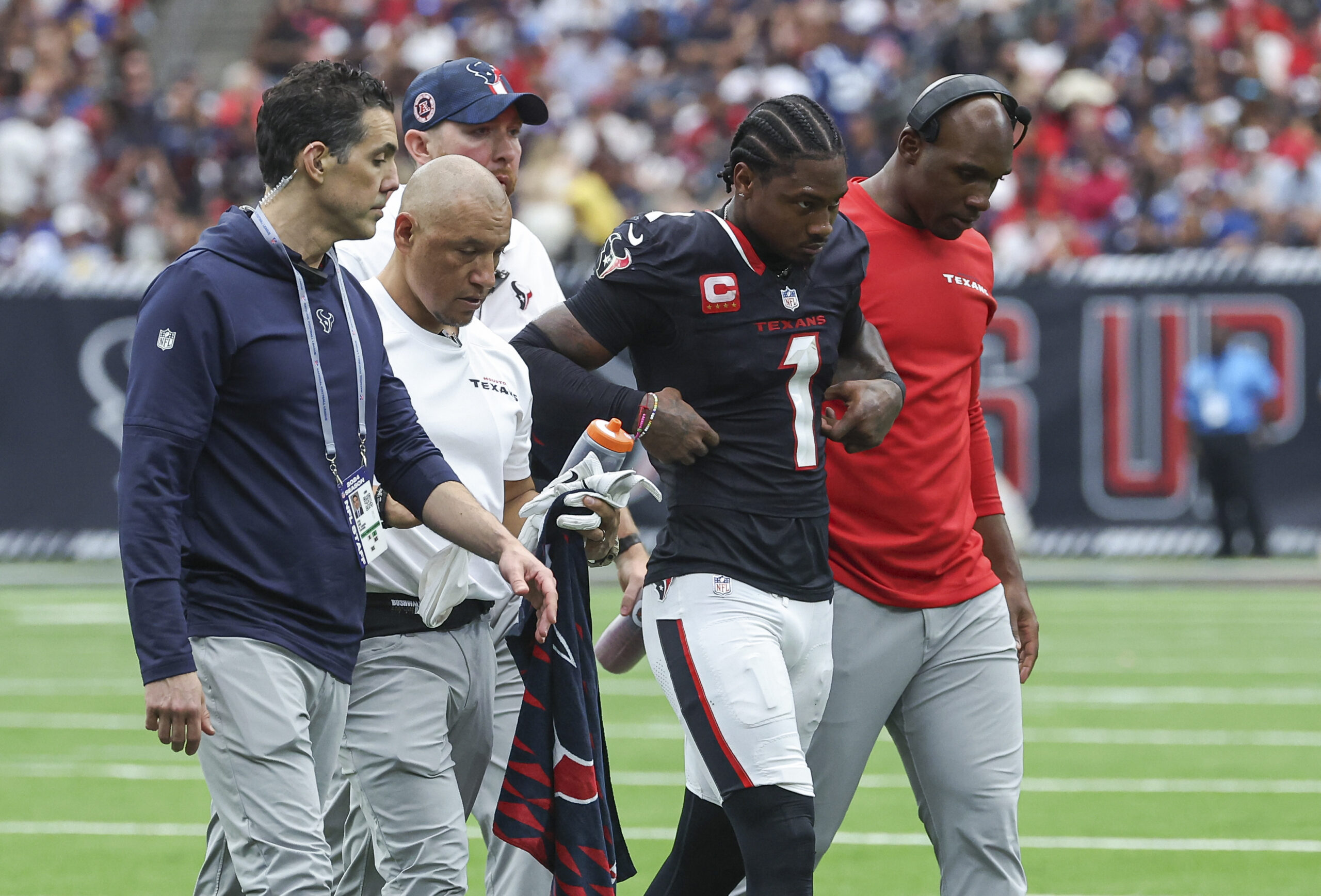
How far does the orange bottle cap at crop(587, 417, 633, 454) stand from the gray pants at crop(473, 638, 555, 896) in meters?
0.74

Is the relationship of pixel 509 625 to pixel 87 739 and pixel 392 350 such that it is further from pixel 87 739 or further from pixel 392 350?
pixel 87 739

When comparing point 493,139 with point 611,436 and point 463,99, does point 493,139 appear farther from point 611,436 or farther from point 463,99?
point 611,436

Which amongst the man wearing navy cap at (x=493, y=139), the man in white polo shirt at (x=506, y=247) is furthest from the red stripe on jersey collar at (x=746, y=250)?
the man wearing navy cap at (x=493, y=139)

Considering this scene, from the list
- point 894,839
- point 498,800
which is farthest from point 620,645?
point 894,839

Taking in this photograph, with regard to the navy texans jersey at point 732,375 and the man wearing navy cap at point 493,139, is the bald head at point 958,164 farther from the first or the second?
the man wearing navy cap at point 493,139

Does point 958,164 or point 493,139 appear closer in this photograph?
point 958,164

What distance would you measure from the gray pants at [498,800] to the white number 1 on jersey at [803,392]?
0.92 meters

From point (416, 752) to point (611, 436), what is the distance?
0.87 metres

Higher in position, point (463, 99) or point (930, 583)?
point (463, 99)

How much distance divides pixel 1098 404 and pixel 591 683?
13.0 meters

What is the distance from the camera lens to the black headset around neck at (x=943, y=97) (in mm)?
4781

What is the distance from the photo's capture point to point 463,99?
218 inches

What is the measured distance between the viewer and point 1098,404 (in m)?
16.9

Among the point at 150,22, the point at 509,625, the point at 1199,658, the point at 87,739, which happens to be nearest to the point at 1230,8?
the point at 1199,658
